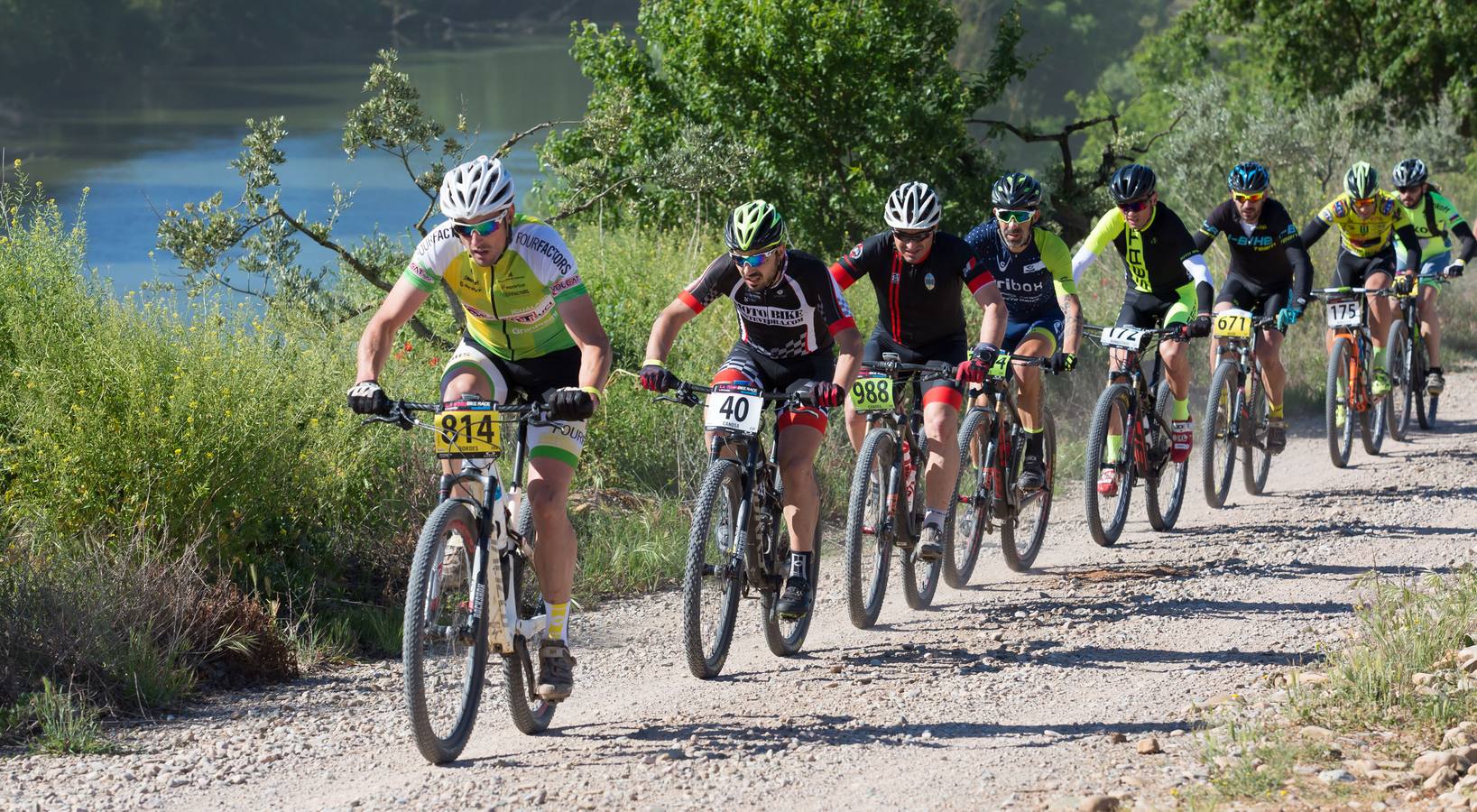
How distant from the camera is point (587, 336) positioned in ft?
17.6

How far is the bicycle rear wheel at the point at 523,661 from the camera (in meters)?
5.27

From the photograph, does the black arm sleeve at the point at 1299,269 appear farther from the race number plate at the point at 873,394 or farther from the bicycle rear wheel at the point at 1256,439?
the race number plate at the point at 873,394

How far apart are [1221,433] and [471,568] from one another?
Answer: 6.14 m

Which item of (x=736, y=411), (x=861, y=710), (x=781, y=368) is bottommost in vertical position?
(x=861, y=710)

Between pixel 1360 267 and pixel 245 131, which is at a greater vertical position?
pixel 245 131

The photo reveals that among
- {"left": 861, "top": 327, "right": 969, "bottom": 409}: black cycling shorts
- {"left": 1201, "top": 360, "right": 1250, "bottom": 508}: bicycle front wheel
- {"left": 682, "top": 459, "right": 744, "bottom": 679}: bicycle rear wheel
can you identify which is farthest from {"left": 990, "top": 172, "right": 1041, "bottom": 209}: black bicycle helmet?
{"left": 682, "top": 459, "right": 744, "bottom": 679}: bicycle rear wheel

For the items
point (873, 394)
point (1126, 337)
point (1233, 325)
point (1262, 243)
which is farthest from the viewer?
point (1262, 243)

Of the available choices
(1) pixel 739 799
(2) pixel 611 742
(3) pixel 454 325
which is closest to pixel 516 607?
(2) pixel 611 742

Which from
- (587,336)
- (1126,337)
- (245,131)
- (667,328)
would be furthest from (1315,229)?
(245,131)

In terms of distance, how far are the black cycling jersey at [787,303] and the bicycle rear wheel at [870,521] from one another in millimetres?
567

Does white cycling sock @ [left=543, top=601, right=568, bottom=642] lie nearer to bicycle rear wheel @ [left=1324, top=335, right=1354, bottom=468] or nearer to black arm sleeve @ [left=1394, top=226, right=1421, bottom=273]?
bicycle rear wheel @ [left=1324, top=335, right=1354, bottom=468]

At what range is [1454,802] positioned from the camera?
4.34 metres

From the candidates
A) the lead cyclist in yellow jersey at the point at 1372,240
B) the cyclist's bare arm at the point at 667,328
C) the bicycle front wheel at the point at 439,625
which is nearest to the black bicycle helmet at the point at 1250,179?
the lead cyclist in yellow jersey at the point at 1372,240

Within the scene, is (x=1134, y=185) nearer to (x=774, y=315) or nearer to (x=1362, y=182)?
(x=774, y=315)
